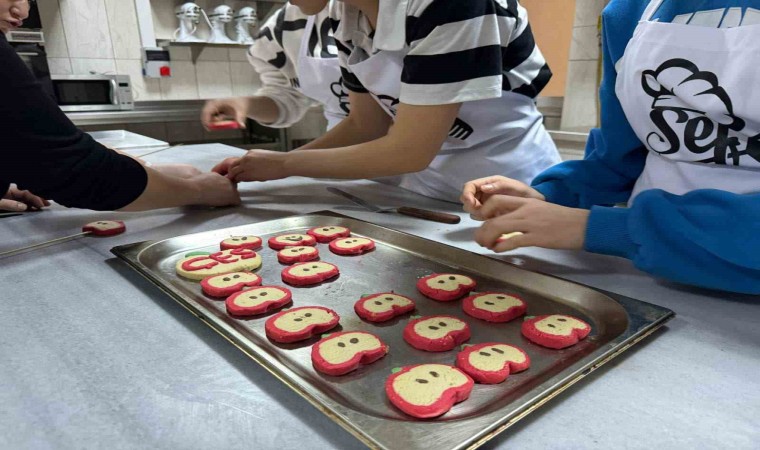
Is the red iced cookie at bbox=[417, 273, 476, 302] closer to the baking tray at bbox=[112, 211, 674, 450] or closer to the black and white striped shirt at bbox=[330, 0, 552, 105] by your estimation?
the baking tray at bbox=[112, 211, 674, 450]

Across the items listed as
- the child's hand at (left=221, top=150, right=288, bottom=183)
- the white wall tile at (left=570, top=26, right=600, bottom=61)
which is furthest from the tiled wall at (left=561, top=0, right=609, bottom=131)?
the child's hand at (left=221, top=150, right=288, bottom=183)

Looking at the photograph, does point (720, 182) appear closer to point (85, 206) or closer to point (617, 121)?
point (617, 121)

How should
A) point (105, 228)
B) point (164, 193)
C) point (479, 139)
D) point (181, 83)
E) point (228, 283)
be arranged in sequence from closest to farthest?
1. point (228, 283)
2. point (105, 228)
3. point (164, 193)
4. point (479, 139)
5. point (181, 83)

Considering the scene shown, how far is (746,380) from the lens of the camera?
1.38ft

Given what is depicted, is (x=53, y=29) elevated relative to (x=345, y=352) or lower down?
elevated

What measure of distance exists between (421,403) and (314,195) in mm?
792

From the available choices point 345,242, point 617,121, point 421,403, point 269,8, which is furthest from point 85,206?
point 269,8

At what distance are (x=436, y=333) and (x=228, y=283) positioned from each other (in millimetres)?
276

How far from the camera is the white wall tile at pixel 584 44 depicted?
219 centimetres

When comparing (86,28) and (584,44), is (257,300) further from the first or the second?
(86,28)

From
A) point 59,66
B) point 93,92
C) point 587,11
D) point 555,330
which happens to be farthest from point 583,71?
point 59,66

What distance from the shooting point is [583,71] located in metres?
2.26

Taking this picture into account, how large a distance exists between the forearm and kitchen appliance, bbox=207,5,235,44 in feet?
7.48

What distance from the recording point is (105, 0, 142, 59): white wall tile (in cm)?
283
